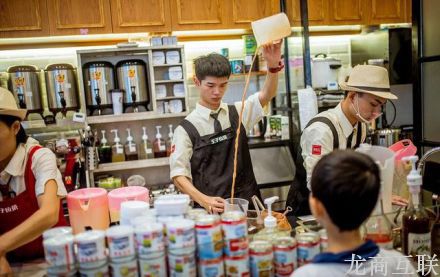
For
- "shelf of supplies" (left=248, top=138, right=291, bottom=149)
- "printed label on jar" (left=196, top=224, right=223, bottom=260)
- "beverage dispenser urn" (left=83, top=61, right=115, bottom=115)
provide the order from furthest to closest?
"shelf of supplies" (left=248, top=138, right=291, bottom=149), "beverage dispenser urn" (left=83, top=61, right=115, bottom=115), "printed label on jar" (left=196, top=224, right=223, bottom=260)

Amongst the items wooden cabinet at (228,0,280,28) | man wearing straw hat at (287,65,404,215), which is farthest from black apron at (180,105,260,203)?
wooden cabinet at (228,0,280,28)

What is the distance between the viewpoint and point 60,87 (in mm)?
3283

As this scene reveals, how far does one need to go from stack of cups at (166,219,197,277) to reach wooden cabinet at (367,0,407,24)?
393cm

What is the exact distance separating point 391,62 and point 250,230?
3.27 m

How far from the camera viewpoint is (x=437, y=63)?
9.71ft

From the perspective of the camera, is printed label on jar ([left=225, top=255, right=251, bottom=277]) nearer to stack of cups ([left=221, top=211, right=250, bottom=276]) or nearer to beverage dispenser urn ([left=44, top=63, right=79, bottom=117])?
stack of cups ([left=221, top=211, right=250, bottom=276])

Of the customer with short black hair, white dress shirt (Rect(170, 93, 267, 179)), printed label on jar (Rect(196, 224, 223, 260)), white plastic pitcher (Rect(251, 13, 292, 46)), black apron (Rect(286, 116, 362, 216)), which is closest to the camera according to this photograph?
→ the customer with short black hair

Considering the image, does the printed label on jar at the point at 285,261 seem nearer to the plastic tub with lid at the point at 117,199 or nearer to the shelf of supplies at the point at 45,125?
the plastic tub with lid at the point at 117,199

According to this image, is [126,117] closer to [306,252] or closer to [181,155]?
[181,155]

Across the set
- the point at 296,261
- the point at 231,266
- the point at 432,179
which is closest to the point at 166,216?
the point at 231,266

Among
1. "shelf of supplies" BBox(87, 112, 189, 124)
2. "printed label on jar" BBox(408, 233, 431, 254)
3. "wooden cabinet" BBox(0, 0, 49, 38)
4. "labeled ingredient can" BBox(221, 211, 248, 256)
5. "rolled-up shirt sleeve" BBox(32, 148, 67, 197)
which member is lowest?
"printed label on jar" BBox(408, 233, 431, 254)

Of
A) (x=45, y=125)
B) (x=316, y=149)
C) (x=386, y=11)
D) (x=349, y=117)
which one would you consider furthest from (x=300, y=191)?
(x=386, y=11)

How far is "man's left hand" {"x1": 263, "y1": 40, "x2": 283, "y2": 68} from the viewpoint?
1.84 meters

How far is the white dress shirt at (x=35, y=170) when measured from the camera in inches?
59.8
